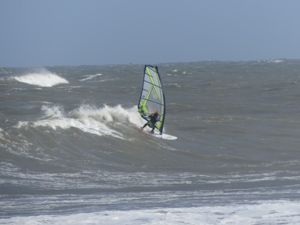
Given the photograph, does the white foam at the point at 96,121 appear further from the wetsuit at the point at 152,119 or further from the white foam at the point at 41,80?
the white foam at the point at 41,80

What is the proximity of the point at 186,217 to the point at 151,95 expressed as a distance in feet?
35.1

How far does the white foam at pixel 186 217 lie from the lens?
286 inches

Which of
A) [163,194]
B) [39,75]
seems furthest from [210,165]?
[39,75]

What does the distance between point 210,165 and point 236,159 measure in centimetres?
88

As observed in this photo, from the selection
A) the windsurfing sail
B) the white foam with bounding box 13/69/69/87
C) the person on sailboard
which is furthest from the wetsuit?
the white foam with bounding box 13/69/69/87

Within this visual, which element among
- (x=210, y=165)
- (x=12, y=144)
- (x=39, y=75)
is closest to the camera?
(x=210, y=165)

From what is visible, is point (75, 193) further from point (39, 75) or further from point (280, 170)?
point (39, 75)

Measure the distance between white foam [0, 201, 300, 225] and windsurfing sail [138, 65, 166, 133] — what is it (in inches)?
392

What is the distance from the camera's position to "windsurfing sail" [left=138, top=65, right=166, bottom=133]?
18.0 m

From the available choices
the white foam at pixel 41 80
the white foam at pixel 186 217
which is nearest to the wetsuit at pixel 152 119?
the white foam at pixel 186 217

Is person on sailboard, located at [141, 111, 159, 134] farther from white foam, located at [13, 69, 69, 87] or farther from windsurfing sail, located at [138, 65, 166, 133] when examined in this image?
white foam, located at [13, 69, 69, 87]

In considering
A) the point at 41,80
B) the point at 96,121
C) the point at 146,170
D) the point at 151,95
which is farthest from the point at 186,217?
the point at 41,80

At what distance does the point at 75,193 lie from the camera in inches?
379

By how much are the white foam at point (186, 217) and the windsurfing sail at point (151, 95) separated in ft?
32.7
